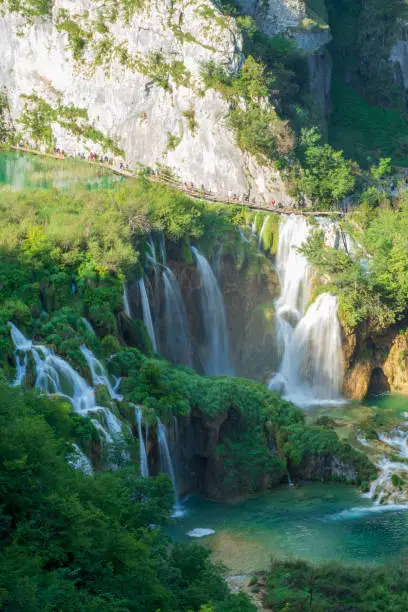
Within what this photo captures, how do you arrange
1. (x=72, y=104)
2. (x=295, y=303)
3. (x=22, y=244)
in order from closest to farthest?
(x=22, y=244)
(x=295, y=303)
(x=72, y=104)

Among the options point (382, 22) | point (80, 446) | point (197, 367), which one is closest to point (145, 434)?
point (80, 446)

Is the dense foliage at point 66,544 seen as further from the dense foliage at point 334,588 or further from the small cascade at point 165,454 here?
the small cascade at point 165,454

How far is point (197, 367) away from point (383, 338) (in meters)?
9.88

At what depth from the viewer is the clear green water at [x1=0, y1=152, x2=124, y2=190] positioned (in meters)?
50.2

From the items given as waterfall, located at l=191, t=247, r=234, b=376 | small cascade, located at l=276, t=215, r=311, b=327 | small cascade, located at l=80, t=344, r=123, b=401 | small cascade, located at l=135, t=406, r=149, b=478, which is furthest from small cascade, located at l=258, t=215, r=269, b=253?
small cascade, located at l=135, t=406, r=149, b=478

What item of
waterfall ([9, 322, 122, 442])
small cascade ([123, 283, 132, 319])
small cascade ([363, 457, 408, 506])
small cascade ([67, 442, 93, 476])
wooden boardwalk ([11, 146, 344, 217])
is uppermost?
wooden boardwalk ([11, 146, 344, 217])

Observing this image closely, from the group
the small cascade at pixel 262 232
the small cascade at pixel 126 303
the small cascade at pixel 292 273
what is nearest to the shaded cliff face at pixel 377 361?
the small cascade at pixel 292 273

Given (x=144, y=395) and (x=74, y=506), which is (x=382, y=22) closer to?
(x=144, y=395)

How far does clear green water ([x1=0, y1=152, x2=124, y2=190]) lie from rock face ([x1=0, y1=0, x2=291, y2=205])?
3.16 m

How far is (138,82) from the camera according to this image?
198 ft

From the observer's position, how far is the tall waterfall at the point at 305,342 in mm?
44750

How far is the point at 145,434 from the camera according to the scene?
99.8 ft

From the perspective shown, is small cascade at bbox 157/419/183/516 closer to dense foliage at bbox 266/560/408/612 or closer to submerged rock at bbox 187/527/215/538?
submerged rock at bbox 187/527/215/538

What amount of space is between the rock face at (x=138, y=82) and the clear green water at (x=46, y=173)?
3157mm
